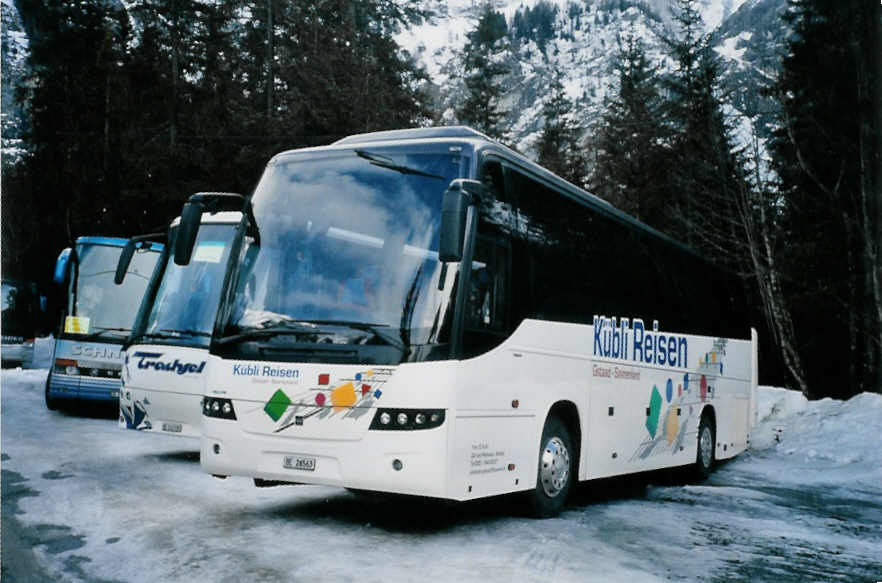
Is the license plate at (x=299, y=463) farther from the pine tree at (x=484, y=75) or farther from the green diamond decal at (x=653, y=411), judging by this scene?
the pine tree at (x=484, y=75)

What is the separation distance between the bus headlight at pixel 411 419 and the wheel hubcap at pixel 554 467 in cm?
192

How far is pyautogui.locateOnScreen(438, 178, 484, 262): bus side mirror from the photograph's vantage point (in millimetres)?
7363

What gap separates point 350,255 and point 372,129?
2763 cm

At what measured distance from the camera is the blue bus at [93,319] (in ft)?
56.4

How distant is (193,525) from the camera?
7969mm

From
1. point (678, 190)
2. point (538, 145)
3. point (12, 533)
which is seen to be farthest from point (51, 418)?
point (538, 145)

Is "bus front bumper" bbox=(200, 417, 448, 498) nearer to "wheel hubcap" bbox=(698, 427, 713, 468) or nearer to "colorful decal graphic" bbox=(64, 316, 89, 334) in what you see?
"wheel hubcap" bbox=(698, 427, 713, 468)

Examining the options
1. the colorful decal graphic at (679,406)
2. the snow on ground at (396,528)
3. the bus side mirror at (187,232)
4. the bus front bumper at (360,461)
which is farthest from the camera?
the colorful decal graphic at (679,406)

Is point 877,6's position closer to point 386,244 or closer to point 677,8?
point 386,244

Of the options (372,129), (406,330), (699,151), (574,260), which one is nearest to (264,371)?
(406,330)

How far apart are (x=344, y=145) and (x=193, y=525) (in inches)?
143

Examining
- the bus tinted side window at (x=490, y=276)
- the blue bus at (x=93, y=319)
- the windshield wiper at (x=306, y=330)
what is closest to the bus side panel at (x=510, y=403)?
the bus tinted side window at (x=490, y=276)

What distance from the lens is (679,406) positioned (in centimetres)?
1337

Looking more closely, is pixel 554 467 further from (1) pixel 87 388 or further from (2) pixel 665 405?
(1) pixel 87 388
